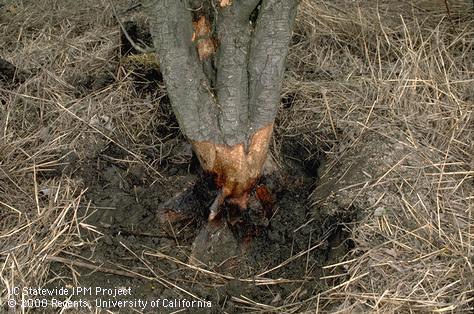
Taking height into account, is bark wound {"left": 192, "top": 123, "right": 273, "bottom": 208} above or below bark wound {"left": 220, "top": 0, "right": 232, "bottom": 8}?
below

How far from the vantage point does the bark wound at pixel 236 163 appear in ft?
6.92

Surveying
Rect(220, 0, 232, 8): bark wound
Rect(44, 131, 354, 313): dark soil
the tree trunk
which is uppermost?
Rect(220, 0, 232, 8): bark wound

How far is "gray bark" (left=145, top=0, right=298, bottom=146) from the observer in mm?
1893

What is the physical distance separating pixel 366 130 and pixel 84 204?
1.18m

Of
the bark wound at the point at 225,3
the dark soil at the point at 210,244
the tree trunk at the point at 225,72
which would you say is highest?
the bark wound at the point at 225,3

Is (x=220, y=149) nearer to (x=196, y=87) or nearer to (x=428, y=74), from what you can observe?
(x=196, y=87)

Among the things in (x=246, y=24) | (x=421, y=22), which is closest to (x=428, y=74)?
(x=421, y=22)

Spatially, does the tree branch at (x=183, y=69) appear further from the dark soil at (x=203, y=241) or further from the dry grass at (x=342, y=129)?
the dry grass at (x=342, y=129)

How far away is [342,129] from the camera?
245 centimetres

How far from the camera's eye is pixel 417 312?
178 centimetres

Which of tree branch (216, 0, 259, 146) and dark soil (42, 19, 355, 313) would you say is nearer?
tree branch (216, 0, 259, 146)

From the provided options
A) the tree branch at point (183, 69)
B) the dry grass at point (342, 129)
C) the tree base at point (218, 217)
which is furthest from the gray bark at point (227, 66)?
the dry grass at point (342, 129)

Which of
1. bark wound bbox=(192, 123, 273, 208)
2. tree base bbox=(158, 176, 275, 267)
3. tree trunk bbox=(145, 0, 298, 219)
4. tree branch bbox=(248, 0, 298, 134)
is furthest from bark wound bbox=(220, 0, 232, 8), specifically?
tree base bbox=(158, 176, 275, 267)

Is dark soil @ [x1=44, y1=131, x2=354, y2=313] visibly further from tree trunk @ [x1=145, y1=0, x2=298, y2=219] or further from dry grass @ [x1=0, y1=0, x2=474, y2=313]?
tree trunk @ [x1=145, y1=0, x2=298, y2=219]
